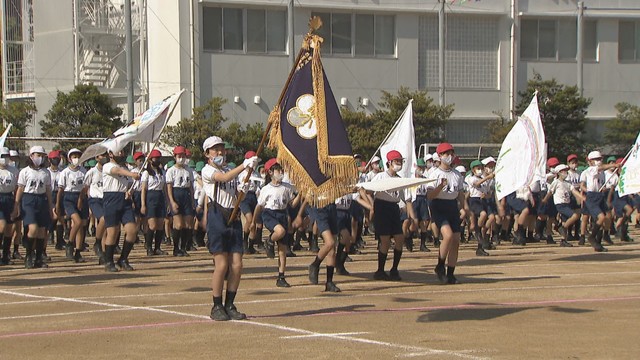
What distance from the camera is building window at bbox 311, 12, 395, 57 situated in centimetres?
4566

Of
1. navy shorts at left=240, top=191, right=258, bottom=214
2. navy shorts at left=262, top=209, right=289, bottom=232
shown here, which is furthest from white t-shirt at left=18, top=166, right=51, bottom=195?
navy shorts at left=240, top=191, right=258, bottom=214

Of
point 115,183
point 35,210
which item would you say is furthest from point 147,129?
point 35,210

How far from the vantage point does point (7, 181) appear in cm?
1766

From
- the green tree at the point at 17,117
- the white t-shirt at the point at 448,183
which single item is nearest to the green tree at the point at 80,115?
the green tree at the point at 17,117

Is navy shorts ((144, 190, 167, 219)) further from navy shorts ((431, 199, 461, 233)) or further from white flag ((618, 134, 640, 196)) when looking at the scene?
white flag ((618, 134, 640, 196))

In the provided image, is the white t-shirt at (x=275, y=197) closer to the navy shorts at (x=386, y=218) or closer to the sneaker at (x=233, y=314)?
the navy shorts at (x=386, y=218)

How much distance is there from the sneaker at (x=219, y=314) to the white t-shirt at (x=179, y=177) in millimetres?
9627

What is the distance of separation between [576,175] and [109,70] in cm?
2586

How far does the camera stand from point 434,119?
41.6m

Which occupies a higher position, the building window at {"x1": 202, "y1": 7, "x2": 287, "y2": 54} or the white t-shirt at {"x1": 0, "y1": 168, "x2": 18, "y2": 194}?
the building window at {"x1": 202, "y1": 7, "x2": 287, "y2": 54}

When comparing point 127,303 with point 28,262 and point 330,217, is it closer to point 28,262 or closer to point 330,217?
point 330,217

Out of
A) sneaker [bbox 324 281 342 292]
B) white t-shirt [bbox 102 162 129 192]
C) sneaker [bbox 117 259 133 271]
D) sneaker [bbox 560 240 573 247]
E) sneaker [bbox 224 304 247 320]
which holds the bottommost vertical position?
sneaker [bbox 560 240 573 247]

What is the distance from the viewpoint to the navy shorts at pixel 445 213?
15172 mm

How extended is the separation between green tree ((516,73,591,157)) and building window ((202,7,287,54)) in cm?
1026
